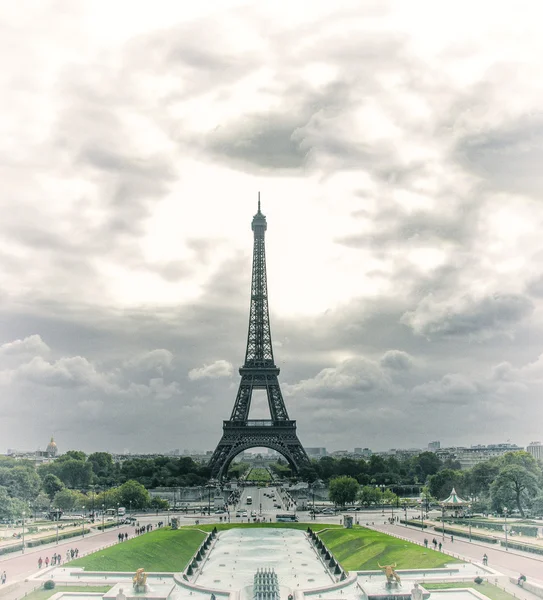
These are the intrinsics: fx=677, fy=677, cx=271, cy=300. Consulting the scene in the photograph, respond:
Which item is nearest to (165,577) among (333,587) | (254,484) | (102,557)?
(102,557)

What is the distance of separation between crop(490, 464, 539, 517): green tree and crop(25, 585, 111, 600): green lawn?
58.3 m

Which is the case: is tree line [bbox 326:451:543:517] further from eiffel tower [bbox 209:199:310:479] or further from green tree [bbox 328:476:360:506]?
eiffel tower [bbox 209:199:310:479]

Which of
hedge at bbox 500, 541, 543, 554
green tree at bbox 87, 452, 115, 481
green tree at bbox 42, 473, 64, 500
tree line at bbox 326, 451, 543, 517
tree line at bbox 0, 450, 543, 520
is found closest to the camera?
hedge at bbox 500, 541, 543, 554

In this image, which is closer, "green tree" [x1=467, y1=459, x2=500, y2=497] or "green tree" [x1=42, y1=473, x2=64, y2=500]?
"green tree" [x1=467, y1=459, x2=500, y2=497]

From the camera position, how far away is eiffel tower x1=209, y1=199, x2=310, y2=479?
134500mm

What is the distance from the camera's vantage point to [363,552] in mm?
63469

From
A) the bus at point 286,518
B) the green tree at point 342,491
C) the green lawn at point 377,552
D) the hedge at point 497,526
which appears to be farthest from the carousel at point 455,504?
the green lawn at point 377,552

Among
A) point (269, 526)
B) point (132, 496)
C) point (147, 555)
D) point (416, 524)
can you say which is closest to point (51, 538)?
point (147, 555)

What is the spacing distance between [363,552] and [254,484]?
11586 centimetres

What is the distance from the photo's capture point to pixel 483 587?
48.5 meters

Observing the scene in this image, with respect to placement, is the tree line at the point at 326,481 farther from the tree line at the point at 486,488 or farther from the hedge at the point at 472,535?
the hedge at the point at 472,535

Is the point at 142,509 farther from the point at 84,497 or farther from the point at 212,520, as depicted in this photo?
the point at 212,520

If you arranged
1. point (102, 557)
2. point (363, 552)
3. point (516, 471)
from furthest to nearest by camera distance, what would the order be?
point (516, 471) → point (363, 552) → point (102, 557)

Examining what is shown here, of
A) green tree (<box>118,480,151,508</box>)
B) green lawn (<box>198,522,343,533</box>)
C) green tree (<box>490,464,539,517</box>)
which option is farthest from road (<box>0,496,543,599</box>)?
green tree (<box>490,464,539,517</box>)
